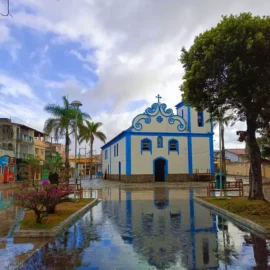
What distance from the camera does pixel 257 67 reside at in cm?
1173

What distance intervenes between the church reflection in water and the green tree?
390 cm

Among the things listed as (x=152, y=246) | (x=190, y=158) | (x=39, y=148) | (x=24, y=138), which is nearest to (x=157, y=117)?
(x=190, y=158)

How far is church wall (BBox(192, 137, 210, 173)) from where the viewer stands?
1471 inches

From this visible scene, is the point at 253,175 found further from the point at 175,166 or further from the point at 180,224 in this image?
the point at 175,166

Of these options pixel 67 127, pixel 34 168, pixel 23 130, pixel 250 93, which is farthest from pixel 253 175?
pixel 23 130

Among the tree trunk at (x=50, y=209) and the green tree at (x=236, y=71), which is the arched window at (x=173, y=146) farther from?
the tree trunk at (x=50, y=209)

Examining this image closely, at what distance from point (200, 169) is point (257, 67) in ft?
87.5

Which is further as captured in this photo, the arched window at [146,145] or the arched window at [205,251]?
the arched window at [146,145]

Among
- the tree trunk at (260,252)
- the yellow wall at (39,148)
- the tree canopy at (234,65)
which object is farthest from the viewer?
the yellow wall at (39,148)

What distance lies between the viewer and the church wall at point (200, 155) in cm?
3738

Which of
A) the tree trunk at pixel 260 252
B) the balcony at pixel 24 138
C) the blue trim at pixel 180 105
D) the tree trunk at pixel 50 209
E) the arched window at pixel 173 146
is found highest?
the blue trim at pixel 180 105

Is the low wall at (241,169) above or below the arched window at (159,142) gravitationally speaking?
below

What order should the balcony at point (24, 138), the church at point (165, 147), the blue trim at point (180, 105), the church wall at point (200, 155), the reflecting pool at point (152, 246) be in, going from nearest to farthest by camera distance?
the reflecting pool at point (152, 246) → the church at point (165, 147) → the church wall at point (200, 155) → the blue trim at point (180, 105) → the balcony at point (24, 138)

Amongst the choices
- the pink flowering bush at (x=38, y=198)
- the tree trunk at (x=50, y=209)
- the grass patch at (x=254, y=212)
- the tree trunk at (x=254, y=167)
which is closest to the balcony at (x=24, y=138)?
the tree trunk at (x=50, y=209)
